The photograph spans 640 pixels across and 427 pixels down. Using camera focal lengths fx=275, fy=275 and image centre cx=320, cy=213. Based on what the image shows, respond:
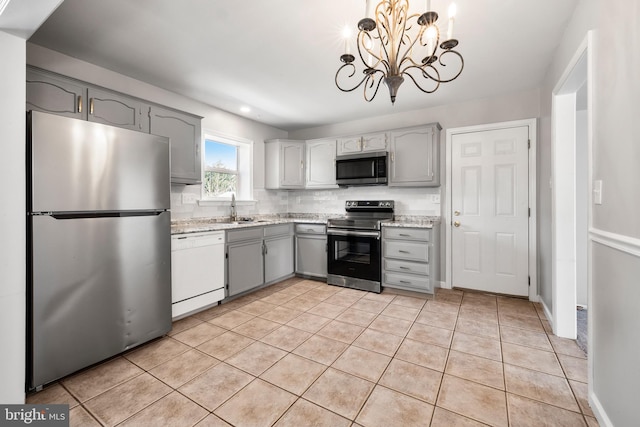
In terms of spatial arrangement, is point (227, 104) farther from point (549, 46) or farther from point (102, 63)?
point (549, 46)

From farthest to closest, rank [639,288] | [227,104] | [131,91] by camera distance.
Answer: [227,104], [131,91], [639,288]

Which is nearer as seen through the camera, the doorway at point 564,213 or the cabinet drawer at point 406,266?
the doorway at point 564,213

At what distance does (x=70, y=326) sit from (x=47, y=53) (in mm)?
2208

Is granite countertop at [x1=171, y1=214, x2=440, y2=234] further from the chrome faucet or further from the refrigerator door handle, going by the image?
the refrigerator door handle

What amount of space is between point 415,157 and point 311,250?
1.92 meters

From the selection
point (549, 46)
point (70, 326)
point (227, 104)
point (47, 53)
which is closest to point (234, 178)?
point (227, 104)

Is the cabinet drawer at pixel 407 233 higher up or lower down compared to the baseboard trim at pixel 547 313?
higher up

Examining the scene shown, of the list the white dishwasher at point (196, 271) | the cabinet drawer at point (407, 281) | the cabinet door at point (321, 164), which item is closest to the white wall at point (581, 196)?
the cabinet drawer at point (407, 281)

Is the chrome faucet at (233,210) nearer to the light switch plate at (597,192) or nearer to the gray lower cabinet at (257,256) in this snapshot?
the gray lower cabinet at (257,256)

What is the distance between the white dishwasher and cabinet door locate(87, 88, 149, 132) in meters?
1.11

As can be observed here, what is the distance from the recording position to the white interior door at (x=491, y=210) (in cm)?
323

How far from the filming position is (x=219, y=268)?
9.95 ft

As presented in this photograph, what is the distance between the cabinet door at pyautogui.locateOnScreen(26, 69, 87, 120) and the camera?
1.98 meters

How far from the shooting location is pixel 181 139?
2.95 m
